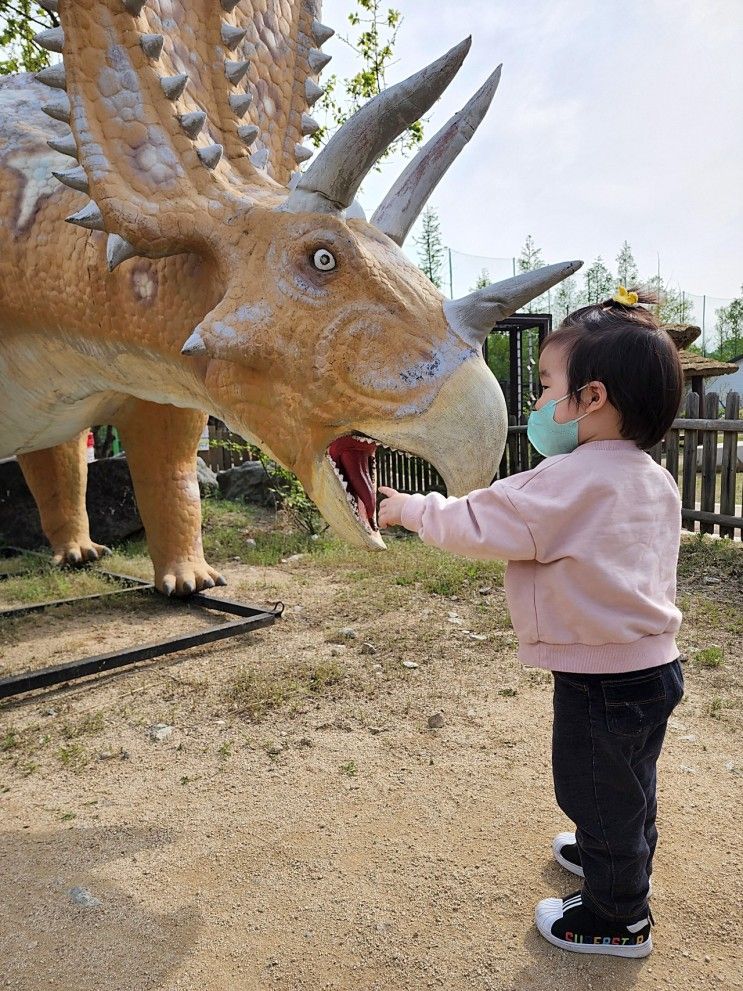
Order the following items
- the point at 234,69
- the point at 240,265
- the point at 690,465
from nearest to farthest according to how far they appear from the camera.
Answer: the point at 240,265 → the point at 234,69 → the point at 690,465

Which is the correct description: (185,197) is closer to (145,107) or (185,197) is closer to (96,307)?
(145,107)

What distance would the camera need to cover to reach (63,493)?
4.43 meters

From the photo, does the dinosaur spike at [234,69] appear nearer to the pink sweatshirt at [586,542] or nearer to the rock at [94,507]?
the pink sweatshirt at [586,542]

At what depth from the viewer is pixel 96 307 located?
2.17m

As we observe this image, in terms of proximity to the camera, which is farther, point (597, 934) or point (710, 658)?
point (710, 658)

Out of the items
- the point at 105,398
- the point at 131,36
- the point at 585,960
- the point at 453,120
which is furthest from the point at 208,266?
the point at 585,960

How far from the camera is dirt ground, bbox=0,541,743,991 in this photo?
4.68 feet

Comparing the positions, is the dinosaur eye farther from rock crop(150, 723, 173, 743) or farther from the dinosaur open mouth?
rock crop(150, 723, 173, 743)

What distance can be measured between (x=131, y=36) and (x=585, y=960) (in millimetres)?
2283

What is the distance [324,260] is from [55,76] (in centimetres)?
91

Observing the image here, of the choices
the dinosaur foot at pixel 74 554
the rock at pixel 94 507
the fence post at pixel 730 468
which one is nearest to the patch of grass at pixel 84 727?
the dinosaur foot at pixel 74 554

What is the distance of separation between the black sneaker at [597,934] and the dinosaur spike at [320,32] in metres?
2.75

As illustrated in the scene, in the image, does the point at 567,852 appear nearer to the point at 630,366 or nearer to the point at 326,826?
the point at 326,826

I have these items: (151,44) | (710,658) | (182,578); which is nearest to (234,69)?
(151,44)
